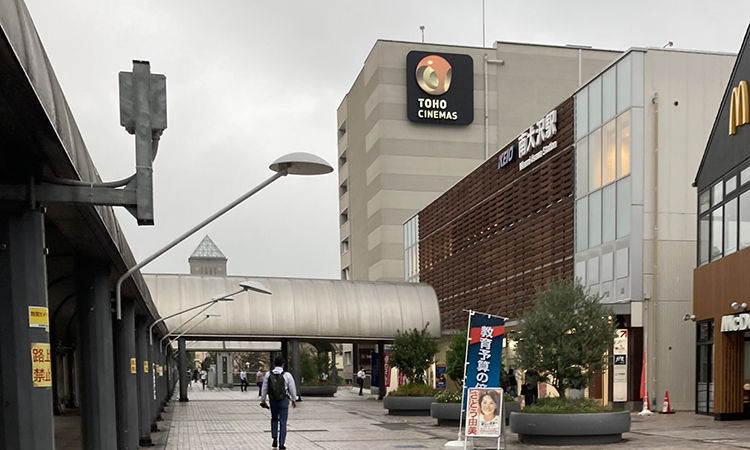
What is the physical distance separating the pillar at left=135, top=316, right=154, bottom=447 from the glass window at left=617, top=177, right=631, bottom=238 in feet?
51.0

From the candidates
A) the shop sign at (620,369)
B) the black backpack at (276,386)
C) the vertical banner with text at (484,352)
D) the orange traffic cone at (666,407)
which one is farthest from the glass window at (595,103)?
the black backpack at (276,386)

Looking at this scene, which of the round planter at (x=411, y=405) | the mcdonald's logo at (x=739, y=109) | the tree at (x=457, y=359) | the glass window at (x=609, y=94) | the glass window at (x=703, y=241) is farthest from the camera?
the round planter at (x=411, y=405)

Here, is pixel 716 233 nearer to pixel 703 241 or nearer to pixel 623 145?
pixel 703 241

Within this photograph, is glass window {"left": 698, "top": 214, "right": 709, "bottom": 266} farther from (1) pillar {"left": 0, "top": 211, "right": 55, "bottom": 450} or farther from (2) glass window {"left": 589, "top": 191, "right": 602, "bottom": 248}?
(1) pillar {"left": 0, "top": 211, "right": 55, "bottom": 450}

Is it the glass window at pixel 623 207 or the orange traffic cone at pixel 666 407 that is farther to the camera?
the glass window at pixel 623 207

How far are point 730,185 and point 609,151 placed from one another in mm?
6473

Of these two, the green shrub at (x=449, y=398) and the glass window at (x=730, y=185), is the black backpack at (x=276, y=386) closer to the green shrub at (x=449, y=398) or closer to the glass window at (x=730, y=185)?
the green shrub at (x=449, y=398)

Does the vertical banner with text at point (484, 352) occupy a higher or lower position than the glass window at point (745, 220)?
lower

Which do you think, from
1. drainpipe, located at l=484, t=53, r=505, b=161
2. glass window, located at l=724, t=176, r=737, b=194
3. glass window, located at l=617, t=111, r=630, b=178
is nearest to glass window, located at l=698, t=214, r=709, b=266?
glass window, located at l=724, t=176, r=737, b=194

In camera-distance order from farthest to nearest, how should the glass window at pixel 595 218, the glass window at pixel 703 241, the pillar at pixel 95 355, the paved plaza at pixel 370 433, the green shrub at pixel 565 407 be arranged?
the glass window at pixel 595 218
the glass window at pixel 703 241
the green shrub at pixel 565 407
the paved plaza at pixel 370 433
the pillar at pixel 95 355

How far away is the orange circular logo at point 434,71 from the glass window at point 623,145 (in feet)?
133

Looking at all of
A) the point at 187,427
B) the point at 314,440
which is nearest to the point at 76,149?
the point at 314,440

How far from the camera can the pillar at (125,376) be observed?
48.9ft

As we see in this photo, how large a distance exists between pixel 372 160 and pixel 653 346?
45.7m
